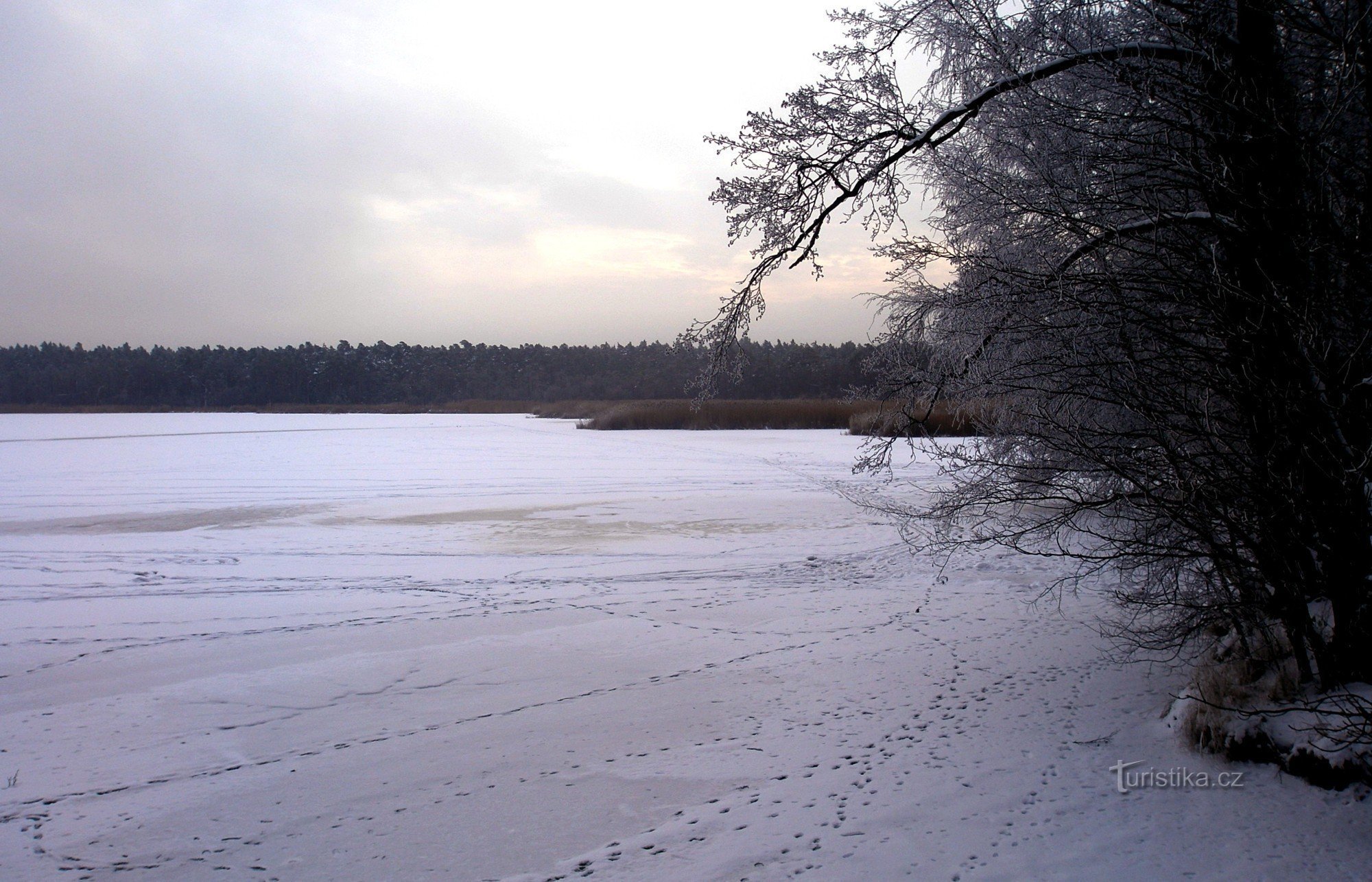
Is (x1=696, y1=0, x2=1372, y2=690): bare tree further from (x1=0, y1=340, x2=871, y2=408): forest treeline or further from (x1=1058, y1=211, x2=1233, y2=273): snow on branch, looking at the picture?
(x1=0, y1=340, x2=871, y2=408): forest treeline

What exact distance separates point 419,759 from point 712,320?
309cm

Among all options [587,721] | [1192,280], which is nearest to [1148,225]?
A: [1192,280]

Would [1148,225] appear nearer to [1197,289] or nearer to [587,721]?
[1197,289]

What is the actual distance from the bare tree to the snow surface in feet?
3.03

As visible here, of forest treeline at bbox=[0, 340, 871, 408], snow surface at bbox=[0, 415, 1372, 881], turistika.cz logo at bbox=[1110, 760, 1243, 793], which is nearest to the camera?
snow surface at bbox=[0, 415, 1372, 881]

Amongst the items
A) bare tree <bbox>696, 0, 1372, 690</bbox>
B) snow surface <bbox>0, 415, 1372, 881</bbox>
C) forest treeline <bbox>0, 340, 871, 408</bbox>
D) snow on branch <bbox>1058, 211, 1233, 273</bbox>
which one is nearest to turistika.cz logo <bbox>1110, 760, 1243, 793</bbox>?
snow surface <bbox>0, 415, 1372, 881</bbox>

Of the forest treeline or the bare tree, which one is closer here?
the bare tree

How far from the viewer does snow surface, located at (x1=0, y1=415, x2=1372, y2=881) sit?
313cm

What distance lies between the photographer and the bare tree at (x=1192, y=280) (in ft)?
11.2

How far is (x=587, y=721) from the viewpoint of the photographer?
440 centimetres

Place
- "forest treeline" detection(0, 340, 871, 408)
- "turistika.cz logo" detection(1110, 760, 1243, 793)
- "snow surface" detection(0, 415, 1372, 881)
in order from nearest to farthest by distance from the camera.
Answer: "snow surface" detection(0, 415, 1372, 881) → "turistika.cz logo" detection(1110, 760, 1243, 793) → "forest treeline" detection(0, 340, 871, 408)

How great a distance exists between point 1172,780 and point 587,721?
272 centimetres

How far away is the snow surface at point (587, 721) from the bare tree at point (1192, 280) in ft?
3.03

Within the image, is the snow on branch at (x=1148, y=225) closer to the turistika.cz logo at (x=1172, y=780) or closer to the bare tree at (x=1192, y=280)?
the bare tree at (x=1192, y=280)
